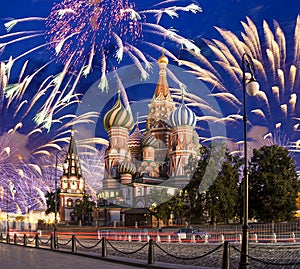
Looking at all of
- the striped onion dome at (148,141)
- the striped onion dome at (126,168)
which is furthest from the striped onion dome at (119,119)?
the striped onion dome at (126,168)

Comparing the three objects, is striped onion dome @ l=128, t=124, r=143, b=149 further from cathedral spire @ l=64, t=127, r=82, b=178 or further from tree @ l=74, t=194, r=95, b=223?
tree @ l=74, t=194, r=95, b=223

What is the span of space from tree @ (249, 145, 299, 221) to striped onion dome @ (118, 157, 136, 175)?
3705 cm

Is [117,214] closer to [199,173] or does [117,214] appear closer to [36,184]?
[36,184]

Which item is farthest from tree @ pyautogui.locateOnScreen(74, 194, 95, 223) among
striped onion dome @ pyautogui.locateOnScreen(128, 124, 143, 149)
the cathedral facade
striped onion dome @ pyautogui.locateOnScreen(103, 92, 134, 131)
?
striped onion dome @ pyautogui.locateOnScreen(128, 124, 143, 149)

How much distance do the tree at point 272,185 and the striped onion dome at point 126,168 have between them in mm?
37047

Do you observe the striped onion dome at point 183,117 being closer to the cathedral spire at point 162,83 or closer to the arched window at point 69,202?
the cathedral spire at point 162,83

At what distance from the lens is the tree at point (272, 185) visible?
34562 mm

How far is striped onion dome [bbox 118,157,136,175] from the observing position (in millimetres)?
72625

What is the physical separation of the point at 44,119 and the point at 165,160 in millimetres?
41929

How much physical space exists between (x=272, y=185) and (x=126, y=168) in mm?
39751

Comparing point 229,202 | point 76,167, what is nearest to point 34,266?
point 229,202

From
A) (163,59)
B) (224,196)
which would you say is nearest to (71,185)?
(163,59)

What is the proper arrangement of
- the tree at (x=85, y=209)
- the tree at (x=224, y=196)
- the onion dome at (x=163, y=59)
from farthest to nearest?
the onion dome at (x=163, y=59) → the tree at (x=85, y=209) → the tree at (x=224, y=196)

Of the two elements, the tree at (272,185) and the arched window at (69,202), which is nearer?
the tree at (272,185)
